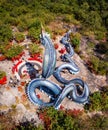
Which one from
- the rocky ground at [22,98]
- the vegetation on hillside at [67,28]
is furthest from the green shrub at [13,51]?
the rocky ground at [22,98]

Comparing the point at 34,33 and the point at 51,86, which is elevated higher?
the point at 34,33

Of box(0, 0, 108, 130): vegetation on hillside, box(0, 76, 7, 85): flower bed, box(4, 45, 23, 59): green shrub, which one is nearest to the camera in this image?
box(0, 0, 108, 130): vegetation on hillside

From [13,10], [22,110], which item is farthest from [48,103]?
[13,10]

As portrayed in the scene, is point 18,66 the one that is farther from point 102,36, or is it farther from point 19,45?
point 102,36

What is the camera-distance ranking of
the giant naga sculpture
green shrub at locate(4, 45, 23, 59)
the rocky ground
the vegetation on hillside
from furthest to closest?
green shrub at locate(4, 45, 23, 59) < the giant naga sculpture < the rocky ground < the vegetation on hillside

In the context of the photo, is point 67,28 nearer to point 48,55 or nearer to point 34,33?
point 34,33

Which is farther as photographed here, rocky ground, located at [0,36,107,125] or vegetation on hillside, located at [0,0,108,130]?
rocky ground, located at [0,36,107,125]

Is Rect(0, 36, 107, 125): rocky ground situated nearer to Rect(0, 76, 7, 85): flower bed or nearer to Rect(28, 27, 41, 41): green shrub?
Rect(0, 76, 7, 85): flower bed

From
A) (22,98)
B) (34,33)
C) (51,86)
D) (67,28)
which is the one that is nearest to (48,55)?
(51,86)

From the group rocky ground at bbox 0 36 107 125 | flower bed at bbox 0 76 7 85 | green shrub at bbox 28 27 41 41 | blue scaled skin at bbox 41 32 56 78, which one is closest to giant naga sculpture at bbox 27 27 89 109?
blue scaled skin at bbox 41 32 56 78
